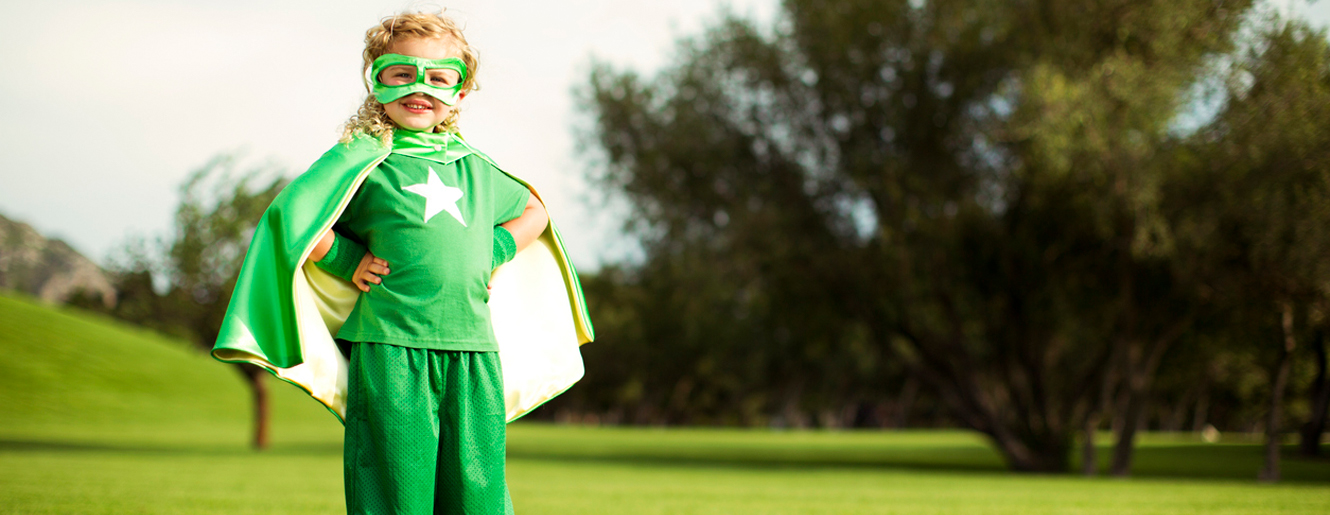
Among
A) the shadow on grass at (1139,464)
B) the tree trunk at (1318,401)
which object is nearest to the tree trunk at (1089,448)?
the shadow on grass at (1139,464)

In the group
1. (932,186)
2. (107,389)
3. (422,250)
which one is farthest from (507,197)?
(107,389)

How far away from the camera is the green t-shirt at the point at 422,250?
2662 mm

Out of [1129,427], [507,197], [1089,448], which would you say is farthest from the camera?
[1089,448]

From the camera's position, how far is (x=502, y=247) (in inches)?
117

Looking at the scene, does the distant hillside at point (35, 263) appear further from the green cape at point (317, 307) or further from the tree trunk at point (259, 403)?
the green cape at point (317, 307)

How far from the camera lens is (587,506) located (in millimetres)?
8219

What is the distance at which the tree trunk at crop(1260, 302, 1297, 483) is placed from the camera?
46.2 feet

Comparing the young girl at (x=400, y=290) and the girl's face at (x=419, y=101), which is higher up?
the girl's face at (x=419, y=101)

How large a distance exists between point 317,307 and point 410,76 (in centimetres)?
80

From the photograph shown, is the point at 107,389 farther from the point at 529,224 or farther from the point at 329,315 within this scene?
the point at 529,224

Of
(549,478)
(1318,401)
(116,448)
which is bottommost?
(116,448)

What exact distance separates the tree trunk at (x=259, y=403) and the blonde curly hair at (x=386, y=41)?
1814cm

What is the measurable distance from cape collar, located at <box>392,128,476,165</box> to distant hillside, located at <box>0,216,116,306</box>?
109ft

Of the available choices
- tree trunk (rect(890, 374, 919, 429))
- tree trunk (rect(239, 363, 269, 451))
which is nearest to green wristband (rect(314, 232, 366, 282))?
tree trunk (rect(239, 363, 269, 451))
